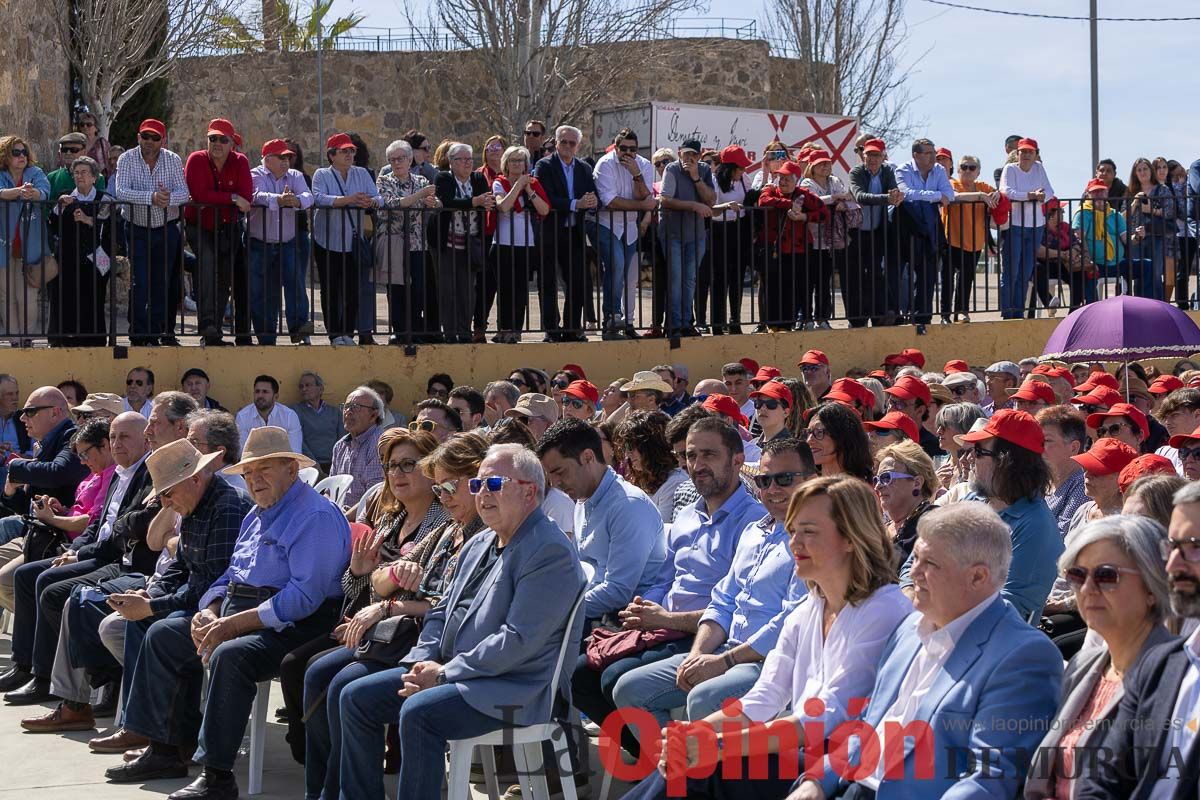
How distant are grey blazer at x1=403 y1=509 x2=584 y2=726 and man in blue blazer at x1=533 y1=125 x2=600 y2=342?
7.31m

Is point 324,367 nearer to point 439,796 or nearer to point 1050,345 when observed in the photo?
point 1050,345

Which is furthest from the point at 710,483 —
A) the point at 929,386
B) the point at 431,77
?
the point at 431,77

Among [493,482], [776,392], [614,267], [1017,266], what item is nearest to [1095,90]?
[1017,266]

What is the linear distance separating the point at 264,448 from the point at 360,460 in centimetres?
335

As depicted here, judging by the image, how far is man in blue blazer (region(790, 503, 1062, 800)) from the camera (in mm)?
4449

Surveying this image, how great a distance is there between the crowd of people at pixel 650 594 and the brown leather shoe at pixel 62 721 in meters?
0.02

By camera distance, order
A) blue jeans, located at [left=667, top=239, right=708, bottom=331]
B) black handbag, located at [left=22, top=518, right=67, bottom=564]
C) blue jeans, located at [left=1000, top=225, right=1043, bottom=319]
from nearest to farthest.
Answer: black handbag, located at [left=22, top=518, right=67, bottom=564] < blue jeans, located at [left=667, top=239, right=708, bottom=331] < blue jeans, located at [left=1000, top=225, right=1043, bottom=319]

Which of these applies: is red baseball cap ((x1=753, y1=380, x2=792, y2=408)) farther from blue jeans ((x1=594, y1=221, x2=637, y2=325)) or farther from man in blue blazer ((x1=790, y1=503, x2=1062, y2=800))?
man in blue blazer ((x1=790, y1=503, x2=1062, y2=800))

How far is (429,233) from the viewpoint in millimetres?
13047

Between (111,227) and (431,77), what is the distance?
766 inches

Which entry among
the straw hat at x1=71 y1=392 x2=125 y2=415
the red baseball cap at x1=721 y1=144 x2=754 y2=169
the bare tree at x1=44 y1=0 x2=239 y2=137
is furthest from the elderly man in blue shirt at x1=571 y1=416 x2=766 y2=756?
the bare tree at x1=44 y1=0 x2=239 y2=137

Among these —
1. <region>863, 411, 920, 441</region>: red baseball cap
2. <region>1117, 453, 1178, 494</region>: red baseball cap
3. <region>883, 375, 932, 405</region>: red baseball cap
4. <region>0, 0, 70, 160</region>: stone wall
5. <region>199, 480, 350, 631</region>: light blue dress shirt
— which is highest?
<region>0, 0, 70, 160</region>: stone wall

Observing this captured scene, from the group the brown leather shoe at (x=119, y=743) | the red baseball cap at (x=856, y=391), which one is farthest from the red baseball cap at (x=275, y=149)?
the brown leather shoe at (x=119, y=743)

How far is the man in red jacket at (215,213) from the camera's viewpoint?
40.6 feet
